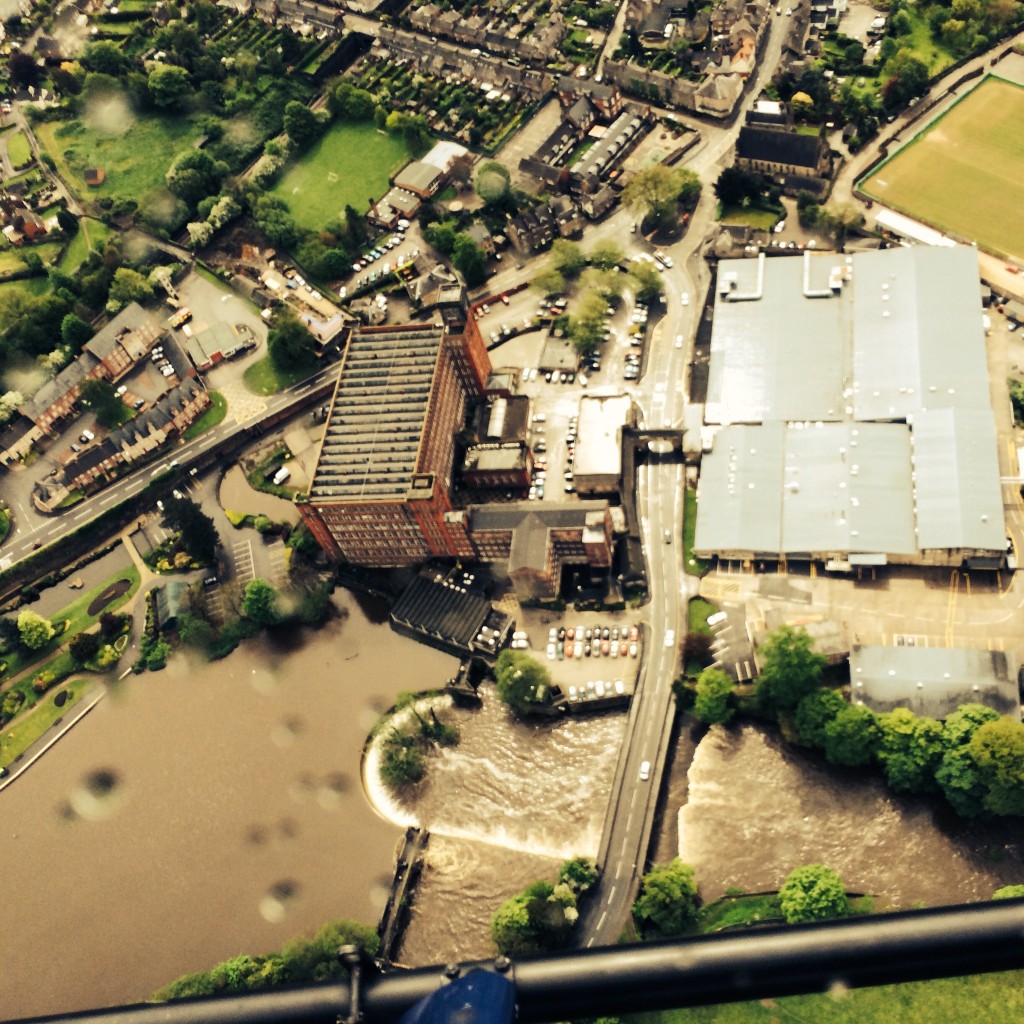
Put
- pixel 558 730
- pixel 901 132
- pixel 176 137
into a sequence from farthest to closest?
1. pixel 176 137
2. pixel 901 132
3. pixel 558 730

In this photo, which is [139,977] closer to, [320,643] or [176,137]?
[320,643]

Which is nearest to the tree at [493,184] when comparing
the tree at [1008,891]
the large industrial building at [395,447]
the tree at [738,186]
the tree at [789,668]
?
the large industrial building at [395,447]

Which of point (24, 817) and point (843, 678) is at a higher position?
point (843, 678)

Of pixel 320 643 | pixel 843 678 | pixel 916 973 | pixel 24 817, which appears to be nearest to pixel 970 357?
pixel 843 678

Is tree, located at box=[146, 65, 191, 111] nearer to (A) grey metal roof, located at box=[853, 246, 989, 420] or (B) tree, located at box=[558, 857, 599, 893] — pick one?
(A) grey metal roof, located at box=[853, 246, 989, 420]

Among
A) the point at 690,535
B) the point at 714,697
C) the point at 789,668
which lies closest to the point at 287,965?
the point at 714,697

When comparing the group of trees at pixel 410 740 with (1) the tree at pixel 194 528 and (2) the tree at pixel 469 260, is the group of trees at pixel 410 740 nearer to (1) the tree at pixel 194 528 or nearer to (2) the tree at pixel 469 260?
(1) the tree at pixel 194 528
